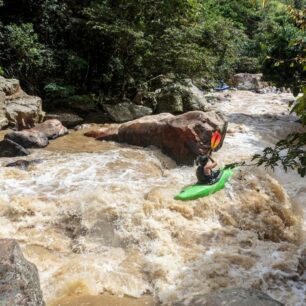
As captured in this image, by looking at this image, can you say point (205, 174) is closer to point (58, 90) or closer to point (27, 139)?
point (27, 139)

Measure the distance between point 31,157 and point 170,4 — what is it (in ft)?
19.6

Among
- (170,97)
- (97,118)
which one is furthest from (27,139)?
(170,97)

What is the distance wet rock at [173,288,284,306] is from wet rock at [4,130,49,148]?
17.5 feet

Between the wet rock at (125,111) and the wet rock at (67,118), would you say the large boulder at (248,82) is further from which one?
the wet rock at (67,118)

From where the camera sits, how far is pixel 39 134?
8297mm

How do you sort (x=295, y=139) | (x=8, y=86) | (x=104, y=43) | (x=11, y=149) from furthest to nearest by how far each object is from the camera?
(x=104, y=43) → (x=8, y=86) → (x=11, y=149) → (x=295, y=139)

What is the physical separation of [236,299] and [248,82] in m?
15.9

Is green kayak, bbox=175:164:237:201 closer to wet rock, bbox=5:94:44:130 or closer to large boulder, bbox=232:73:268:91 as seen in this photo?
wet rock, bbox=5:94:44:130

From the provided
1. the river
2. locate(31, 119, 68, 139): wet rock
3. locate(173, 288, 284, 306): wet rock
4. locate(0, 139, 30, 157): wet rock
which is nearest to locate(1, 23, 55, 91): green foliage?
locate(31, 119, 68, 139): wet rock

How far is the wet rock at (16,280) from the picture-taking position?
2.86 m

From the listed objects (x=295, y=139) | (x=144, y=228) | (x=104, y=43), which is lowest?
(x=144, y=228)

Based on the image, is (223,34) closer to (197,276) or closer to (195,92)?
(195,92)

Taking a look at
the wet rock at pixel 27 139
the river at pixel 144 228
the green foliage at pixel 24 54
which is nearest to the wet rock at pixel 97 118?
the green foliage at pixel 24 54

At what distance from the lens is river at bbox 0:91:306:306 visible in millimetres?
4215
